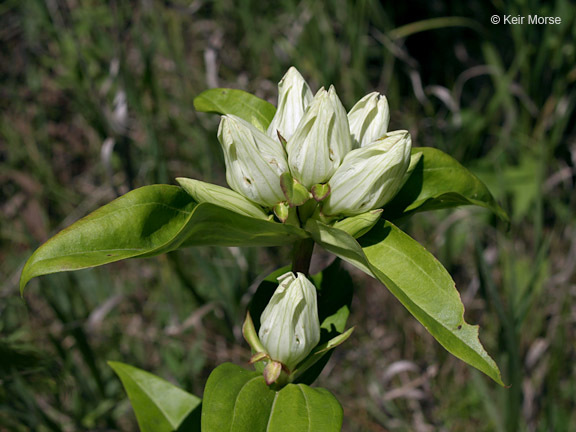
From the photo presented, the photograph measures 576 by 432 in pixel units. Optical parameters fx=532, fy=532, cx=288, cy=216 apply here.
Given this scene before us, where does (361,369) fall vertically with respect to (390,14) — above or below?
below

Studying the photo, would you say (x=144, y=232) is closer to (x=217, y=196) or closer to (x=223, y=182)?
(x=217, y=196)

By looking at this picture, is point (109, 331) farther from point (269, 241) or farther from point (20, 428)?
point (269, 241)

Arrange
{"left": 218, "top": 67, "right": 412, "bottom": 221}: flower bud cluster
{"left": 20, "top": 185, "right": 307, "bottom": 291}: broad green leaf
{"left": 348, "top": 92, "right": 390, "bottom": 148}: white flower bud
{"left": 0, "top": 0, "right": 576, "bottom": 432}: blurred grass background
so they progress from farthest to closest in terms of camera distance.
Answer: {"left": 0, "top": 0, "right": 576, "bottom": 432}: blurred grass background, {"left": 348, "top": 92, "right": 390, "bottom": 148}: white flower bud, {"left": 218, "top": 67, "right": 412, "bottom": 221}: flower bud cluster, {"left": 20, "top": 185, "right": 307, "bottom": 291}: broad green leaf

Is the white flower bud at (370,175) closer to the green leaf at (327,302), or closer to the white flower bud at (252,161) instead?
the white flower bud at (252,161)

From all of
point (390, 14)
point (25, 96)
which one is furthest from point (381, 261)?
point (25, 96)

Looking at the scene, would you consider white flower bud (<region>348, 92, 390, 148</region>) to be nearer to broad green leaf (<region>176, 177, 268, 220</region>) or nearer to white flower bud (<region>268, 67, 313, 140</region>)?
white flower bud (<region>268, 67, 313, 140</region>)

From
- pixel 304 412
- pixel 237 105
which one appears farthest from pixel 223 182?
pixel 304 412

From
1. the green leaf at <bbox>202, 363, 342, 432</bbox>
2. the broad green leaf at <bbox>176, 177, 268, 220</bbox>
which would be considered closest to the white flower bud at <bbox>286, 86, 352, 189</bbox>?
the broad green leaf at <bbox>176, 177, 268, 220</bbox>
